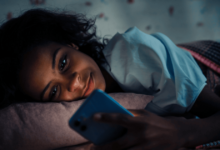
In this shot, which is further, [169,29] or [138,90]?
[169,29]

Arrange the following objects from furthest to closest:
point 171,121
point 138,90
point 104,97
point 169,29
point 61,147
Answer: point 169,29 < point 138,90 < point 61,147 < point 171,121 < point 104,97

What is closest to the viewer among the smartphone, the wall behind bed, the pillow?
the smartphone

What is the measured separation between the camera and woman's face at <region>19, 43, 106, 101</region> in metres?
0.54

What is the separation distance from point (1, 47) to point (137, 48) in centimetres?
58

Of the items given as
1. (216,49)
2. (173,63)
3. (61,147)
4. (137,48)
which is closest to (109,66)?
(137,48)

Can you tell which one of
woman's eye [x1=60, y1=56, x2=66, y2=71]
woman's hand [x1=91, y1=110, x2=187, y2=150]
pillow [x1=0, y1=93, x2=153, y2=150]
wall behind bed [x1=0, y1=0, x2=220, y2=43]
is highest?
wall behind bed [x1=0, y1=0, x2=220, y2=43]

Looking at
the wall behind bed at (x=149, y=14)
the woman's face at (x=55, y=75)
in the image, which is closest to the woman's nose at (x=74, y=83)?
the woman's face at (x=55, y=75)

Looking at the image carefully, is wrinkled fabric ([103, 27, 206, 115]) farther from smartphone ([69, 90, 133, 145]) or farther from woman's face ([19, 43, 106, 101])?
smartphone ([69, 90, 133, 145])

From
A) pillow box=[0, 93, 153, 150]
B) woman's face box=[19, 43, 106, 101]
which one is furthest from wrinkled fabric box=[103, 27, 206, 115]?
Answer: pillow box=[0, 93, 153, 150]

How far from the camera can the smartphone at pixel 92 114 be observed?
30 centimetres

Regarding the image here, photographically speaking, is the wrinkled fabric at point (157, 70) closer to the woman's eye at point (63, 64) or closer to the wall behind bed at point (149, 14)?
the woman's eye at point (63, 64)

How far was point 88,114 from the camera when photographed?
0.31m

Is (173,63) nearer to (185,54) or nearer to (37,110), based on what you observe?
(185,54)

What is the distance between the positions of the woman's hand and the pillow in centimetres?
19
